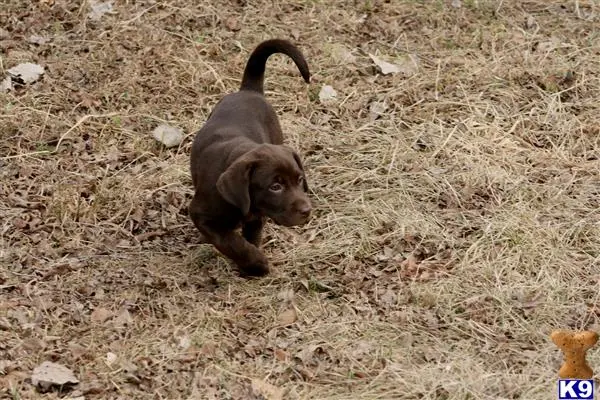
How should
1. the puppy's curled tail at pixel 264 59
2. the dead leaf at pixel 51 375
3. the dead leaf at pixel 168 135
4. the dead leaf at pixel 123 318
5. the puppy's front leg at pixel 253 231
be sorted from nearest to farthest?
the dead leaf at pixel 51 375 → the dead leaf at pixel 123 318 → the puppy's front leg at pixel 253 231 → the puppy's curled tail at pixel 264 59 → the dead leaf at pixel 168 135

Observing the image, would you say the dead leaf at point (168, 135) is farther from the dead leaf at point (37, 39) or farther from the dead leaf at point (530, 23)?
the dead leaf at point (530, 23)

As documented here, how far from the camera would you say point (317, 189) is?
6.85 meters

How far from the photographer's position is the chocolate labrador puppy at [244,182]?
567 cm

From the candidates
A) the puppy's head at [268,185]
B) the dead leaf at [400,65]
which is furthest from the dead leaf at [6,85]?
the puppy's head at [268,185]

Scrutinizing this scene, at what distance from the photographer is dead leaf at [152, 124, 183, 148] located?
7.42m

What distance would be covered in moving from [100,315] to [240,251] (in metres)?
0.85

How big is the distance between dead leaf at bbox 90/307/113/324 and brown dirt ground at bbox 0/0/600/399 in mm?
19

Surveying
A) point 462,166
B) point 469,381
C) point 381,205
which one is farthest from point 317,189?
point 469,381

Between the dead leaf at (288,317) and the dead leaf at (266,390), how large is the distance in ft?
1.91

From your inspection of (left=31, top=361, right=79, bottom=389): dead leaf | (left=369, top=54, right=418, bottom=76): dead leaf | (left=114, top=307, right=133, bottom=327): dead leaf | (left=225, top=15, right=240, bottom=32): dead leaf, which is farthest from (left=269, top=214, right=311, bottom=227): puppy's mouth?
(left=225, top=15, right=240, bottom=32): dead leaf

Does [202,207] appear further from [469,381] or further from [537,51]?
[537,51]

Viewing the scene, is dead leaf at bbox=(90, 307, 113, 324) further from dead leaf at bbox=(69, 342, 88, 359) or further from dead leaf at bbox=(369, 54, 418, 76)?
dead leaf at bbox=(369, 54, 418, 76)

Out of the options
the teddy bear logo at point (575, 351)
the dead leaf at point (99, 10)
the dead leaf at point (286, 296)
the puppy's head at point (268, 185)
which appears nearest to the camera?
the teddy bear logo at point (575, 351)

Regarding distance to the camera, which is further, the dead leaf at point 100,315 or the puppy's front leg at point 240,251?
the puppy's front leg at point 240,251
